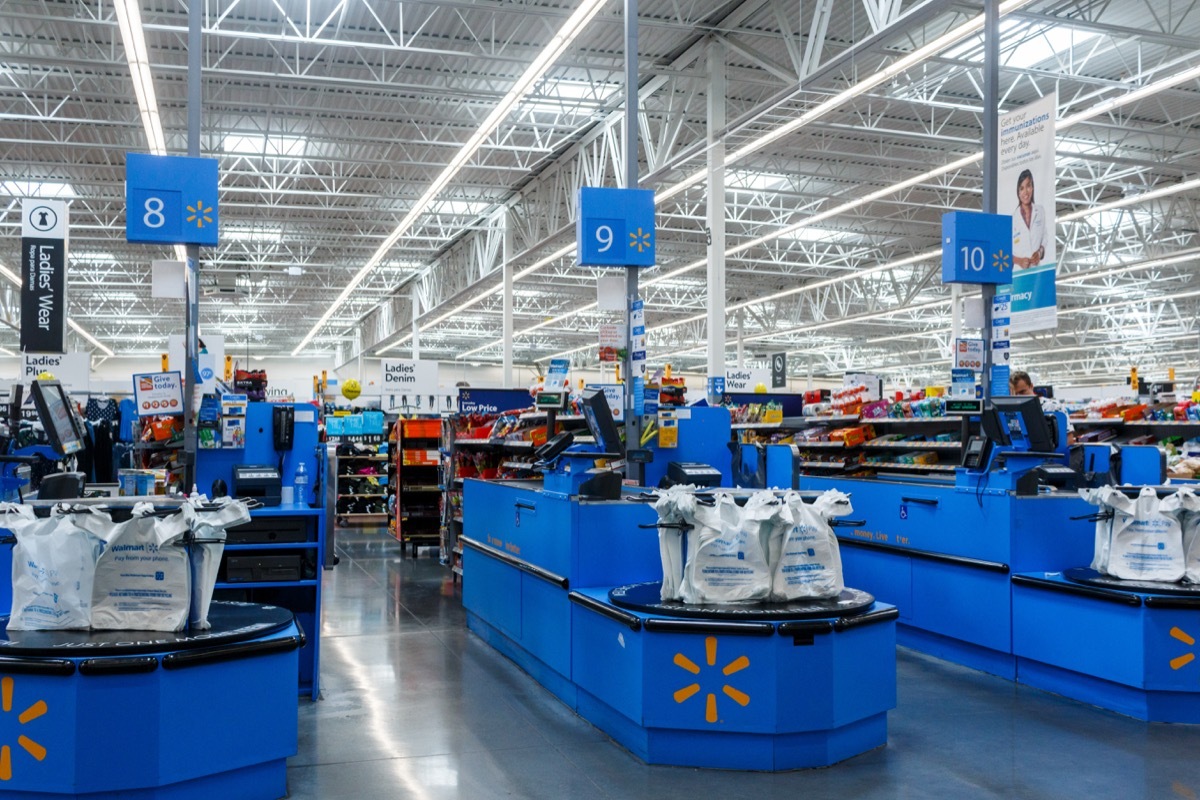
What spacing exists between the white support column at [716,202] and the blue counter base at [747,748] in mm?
7847

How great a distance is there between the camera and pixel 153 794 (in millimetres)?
3365

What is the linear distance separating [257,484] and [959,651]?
4.03 meters

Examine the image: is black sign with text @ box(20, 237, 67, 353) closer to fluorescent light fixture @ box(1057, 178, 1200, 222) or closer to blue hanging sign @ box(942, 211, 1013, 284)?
blue hanging sign @ box(942, 211, 1013, 284)

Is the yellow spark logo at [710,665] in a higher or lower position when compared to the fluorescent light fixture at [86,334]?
lower

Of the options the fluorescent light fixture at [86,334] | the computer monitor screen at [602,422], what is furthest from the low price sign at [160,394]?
the fluorescent light fixture at [86,334]

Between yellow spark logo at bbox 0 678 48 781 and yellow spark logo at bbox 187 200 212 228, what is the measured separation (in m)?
2.51

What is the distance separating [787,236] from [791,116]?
7378 mm

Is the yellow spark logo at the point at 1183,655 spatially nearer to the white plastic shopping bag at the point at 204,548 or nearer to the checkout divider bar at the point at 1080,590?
the checkout divider bar at the point at 1080,590

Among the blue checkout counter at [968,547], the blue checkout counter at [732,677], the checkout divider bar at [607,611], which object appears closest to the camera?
the blue checkout counter at [732,677]

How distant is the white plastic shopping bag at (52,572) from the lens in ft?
11.4

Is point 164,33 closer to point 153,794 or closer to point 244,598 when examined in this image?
point 244,598

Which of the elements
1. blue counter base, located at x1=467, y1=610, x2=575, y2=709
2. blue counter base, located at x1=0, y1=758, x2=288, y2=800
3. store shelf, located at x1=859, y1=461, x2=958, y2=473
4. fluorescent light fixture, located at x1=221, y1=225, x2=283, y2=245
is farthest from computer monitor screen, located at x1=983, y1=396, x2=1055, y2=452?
fluorescent light fixture, located at x1=221, y1=225, x2=283, y2=245

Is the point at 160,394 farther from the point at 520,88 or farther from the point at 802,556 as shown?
the point at 520,88

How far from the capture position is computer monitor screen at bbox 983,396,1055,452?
5.48m
